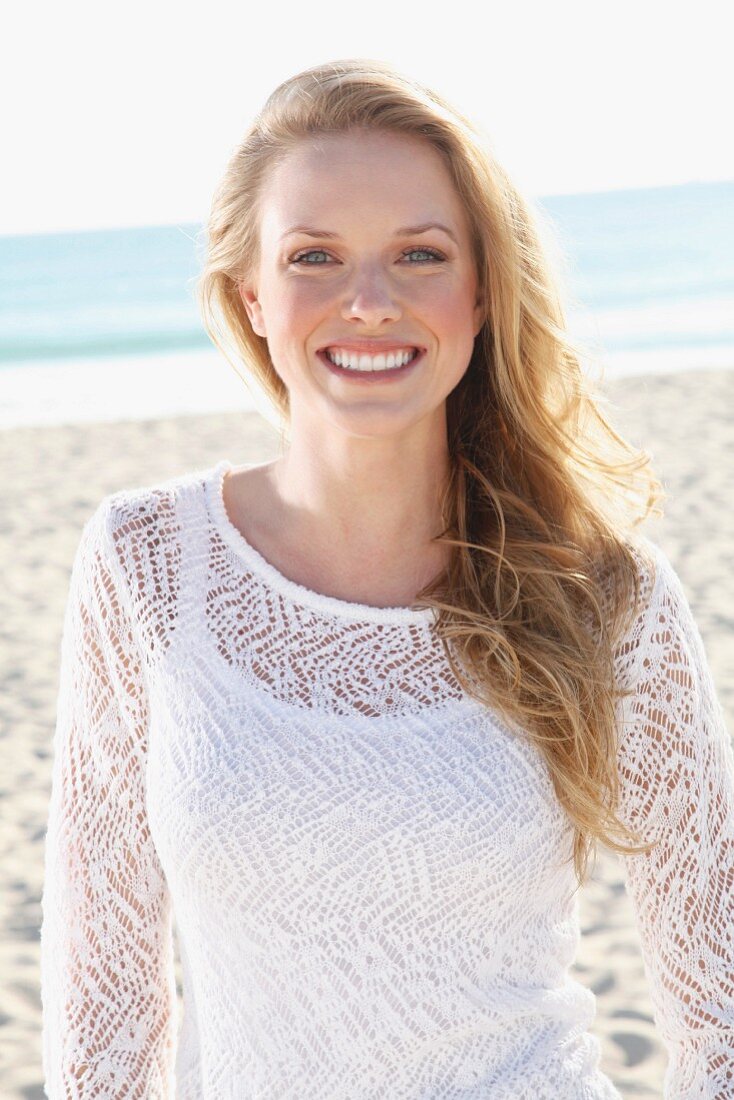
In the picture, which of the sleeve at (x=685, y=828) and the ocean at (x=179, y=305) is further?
the ocean at (x=179, y=305)

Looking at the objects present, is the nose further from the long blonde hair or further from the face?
the long blonde hair

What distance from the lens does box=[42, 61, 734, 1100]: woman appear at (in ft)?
5.85

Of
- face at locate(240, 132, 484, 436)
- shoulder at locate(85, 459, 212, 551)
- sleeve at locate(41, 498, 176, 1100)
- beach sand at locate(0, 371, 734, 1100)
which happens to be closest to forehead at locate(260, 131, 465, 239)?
face at locate(240, 132, 484, 436)

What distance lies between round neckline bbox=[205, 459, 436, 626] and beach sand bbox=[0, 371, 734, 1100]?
460 millimetres

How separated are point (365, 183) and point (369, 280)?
0.14 m

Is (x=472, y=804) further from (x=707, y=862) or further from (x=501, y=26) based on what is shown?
(x=501, y=26)

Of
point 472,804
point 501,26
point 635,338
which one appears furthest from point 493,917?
point 501,26

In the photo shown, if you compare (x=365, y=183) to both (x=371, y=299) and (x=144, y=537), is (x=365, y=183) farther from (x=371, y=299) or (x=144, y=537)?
(x=144, y=537)

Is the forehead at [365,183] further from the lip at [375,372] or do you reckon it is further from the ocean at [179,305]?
the ocean at [179,305]

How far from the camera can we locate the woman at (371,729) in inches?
70.2

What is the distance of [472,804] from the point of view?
1.80 meters

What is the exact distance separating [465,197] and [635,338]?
A: 1935cm

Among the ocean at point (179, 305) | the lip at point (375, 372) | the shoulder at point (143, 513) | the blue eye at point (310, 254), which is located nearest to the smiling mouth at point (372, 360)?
the lip at point (375, 372)

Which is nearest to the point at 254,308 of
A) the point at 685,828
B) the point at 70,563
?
the point at 685,828
